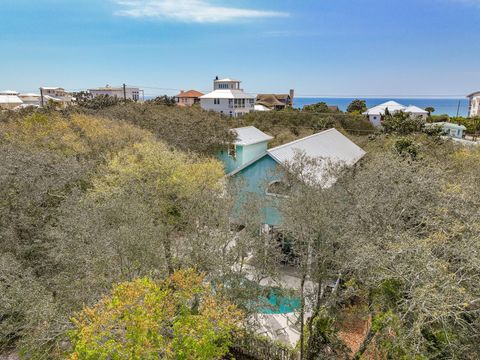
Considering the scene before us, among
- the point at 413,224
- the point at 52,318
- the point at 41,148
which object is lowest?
the point at 52,318

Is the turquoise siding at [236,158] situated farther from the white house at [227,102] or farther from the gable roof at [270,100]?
the gable roof at [270,100]

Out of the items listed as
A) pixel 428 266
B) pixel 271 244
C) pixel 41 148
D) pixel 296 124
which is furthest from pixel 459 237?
pixel 296 124

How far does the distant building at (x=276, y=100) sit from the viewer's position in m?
95.1

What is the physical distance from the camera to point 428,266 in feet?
24.2

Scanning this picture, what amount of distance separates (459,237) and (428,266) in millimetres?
2675

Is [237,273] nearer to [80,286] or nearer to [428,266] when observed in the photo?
[80,286]

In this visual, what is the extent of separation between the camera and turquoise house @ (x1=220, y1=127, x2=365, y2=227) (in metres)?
15.8

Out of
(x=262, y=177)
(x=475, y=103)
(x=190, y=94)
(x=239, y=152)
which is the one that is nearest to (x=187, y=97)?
(x=190, y=94)

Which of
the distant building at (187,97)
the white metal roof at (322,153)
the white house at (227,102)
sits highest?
the distant building at (187,97)

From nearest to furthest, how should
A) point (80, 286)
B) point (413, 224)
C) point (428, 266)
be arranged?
point (428, 266)
point (80, 286)
point (413, 224)

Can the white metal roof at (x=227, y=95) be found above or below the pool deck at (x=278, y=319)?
above

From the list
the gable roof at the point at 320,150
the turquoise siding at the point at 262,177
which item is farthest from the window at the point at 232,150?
the turquoise siding at the point at 262,177

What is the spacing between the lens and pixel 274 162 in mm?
19344

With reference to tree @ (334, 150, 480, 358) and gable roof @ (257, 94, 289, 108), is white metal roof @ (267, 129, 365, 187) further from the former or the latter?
gable roof @ (257, 94, 289, 108)
